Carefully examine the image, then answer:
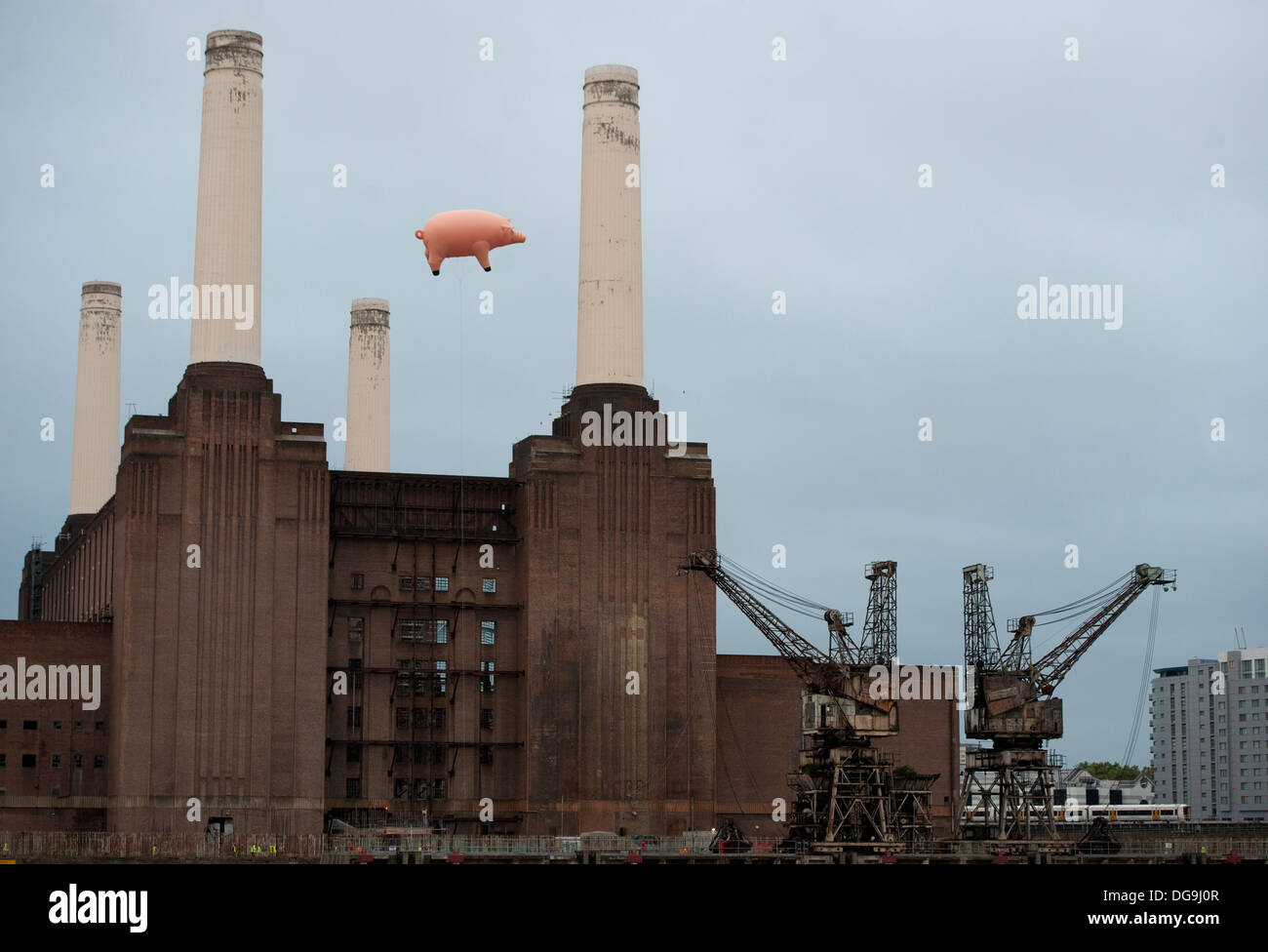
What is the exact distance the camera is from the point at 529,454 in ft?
352

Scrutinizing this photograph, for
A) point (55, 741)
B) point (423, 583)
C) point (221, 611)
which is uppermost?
point (423, 583)

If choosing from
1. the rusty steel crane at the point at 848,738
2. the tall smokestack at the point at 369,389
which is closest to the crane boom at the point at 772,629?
the rusty steel crane at the point at 848,738

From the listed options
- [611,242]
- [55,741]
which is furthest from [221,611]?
[611,242]

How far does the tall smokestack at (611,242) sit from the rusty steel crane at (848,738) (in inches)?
685

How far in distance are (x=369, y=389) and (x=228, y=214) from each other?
88.9ft

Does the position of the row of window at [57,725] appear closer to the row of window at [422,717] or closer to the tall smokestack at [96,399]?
the row of window at [422,717]

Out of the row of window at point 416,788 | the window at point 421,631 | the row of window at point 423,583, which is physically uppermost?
the row of window at point 423,583

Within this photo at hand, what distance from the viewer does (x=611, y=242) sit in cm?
10994

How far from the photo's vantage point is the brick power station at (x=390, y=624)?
327ft

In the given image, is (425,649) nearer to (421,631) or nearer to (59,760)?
(421,631)

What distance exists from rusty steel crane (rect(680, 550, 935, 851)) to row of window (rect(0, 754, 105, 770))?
115 ft

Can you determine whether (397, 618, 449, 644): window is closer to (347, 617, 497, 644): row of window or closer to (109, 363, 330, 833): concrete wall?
(347, 617, 497, 644): row of window

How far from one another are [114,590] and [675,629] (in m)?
29.7

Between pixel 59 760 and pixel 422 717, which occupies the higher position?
pixel 422 717
